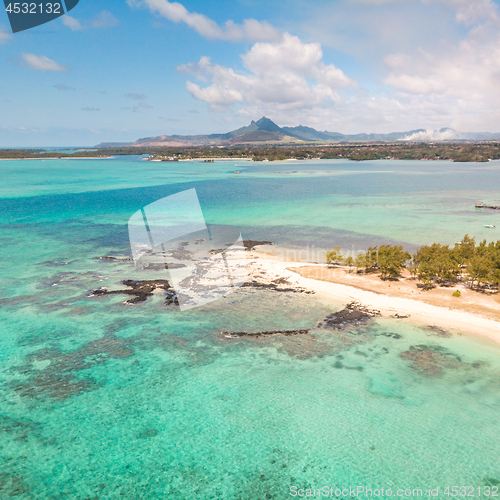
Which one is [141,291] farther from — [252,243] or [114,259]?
[252,243]

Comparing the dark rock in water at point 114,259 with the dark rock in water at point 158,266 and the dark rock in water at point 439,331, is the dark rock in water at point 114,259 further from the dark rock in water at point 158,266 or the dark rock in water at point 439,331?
the dark rock in water at point 439,331

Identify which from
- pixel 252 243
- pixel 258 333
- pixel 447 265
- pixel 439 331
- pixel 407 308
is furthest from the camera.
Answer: pixel 252 243

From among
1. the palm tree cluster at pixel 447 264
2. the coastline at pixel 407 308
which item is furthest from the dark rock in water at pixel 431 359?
the palm tree cluster at pixel 447 264

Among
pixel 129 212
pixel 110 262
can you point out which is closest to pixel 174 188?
pixel 129 212

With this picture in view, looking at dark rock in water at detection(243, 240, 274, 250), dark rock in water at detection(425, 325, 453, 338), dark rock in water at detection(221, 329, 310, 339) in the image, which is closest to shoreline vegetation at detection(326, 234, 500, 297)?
dark rock in water at detection(425, 325, 453, 338)

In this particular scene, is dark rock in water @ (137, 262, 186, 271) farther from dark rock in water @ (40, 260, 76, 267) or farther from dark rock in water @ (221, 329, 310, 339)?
dark rock in water @ (221, 329, 310, 339)

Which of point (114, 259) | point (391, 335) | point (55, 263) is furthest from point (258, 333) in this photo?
point (55, 263)
